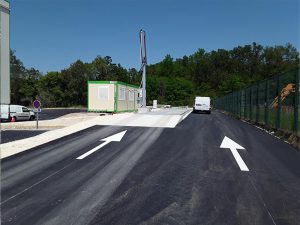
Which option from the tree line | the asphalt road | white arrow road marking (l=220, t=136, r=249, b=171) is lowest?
the asphalt road

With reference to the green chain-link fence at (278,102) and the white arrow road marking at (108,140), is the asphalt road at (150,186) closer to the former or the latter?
the white arrow road marking at (108,140)

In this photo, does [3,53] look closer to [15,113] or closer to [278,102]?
[278,102]

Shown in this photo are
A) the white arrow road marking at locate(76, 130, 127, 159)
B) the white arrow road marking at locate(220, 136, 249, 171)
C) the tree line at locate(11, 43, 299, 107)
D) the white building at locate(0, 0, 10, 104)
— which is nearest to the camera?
the white building at locate(0, 0, 10, 104)

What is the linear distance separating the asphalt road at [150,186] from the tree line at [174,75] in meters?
29.1

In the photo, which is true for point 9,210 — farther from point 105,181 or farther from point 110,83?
point 110,83

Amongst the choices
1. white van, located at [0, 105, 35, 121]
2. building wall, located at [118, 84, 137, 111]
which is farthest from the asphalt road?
building wall, located at [118, 84, 137, 111]

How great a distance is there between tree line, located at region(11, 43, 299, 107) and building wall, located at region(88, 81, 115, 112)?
19.1m

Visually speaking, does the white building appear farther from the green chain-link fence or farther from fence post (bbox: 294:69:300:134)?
fence post (bbox: 294:69:300:134)

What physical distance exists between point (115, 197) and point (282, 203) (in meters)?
2.76

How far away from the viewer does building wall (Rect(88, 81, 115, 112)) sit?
28.5 meters

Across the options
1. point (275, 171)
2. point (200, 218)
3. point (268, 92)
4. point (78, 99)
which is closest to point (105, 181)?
point (200, 218)

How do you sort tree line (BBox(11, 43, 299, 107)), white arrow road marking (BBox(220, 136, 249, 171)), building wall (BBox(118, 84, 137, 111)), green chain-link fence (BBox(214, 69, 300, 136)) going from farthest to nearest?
tree line (BBox(11, 43, 299, 107))
building wall (BBox(118, 84, 137, 111))
green chain-link fence (BBox(214, 69, 300, 136))
white arrow road marking (BBox(220, 136, 249, 171))

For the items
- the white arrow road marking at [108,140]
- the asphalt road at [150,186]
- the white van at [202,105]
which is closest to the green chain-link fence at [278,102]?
the asphalt road at [150,186]

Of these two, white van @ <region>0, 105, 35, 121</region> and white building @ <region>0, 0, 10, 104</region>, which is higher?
white building @ <region>0, 0, 10, 104</region>
